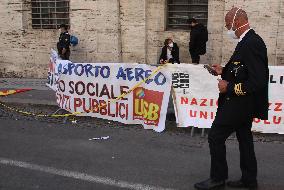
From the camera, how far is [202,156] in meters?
5.65

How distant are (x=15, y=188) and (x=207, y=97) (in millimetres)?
3532

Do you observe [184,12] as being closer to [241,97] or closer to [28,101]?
[28,101]

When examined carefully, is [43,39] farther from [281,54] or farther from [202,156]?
[202,156]

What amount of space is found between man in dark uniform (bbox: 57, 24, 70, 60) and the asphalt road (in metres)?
5.56

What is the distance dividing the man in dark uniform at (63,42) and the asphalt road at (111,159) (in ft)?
18.2

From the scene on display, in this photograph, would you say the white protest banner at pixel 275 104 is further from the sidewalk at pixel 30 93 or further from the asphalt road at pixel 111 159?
the sidewalk at pixel 30 93

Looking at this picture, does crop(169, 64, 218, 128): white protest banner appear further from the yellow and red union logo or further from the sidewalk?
the sidewalk

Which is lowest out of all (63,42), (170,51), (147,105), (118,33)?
(147,105)

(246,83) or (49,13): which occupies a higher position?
(49,13)

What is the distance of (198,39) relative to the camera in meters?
11.2

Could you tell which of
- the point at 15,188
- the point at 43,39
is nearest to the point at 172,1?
the point at 43,39

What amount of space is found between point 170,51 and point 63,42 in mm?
3321

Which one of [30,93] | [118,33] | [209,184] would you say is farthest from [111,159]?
[118,33]

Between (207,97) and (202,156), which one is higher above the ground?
(207,97)
